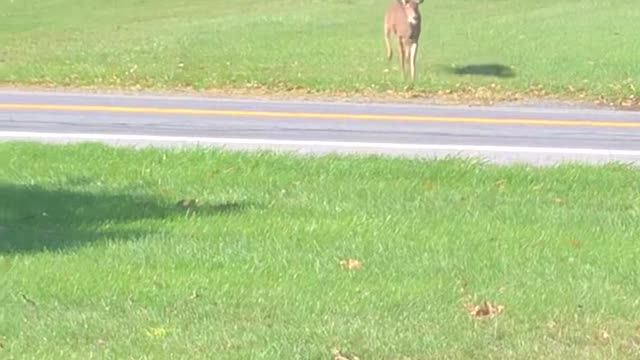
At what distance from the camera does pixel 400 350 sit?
6312 mm

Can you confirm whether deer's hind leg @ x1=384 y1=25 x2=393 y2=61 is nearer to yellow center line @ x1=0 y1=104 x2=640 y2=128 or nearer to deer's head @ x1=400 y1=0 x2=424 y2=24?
deer's head @ x1=400 y1=0 x2=424 y2=24

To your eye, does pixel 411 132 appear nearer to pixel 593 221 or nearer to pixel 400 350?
pixel 593 221

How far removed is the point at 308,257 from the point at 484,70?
631 inches

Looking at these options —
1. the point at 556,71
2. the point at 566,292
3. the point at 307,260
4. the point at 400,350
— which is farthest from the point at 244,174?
the point at 556,71

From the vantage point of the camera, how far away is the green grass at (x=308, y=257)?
6504 mm

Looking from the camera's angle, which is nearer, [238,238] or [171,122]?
[238,238]

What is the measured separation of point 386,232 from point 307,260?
1007 millimetres

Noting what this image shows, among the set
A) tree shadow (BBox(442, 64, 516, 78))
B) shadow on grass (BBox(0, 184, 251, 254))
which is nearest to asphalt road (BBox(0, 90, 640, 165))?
shadow on grass (BBox(0, 184, 251, 254))

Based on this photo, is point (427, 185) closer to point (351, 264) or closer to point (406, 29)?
point (351, 264)

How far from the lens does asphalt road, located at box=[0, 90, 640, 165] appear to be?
46.9 ft

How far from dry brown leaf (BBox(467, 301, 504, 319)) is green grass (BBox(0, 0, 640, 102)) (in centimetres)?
1445

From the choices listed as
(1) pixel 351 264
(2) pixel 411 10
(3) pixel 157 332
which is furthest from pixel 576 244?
(2) pixel 411 10

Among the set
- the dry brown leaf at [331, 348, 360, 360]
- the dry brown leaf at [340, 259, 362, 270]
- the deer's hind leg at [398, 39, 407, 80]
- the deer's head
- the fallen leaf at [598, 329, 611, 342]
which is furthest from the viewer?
the deer's head

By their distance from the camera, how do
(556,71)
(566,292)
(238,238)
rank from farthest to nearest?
(556,71), (238,238), (566,292)
